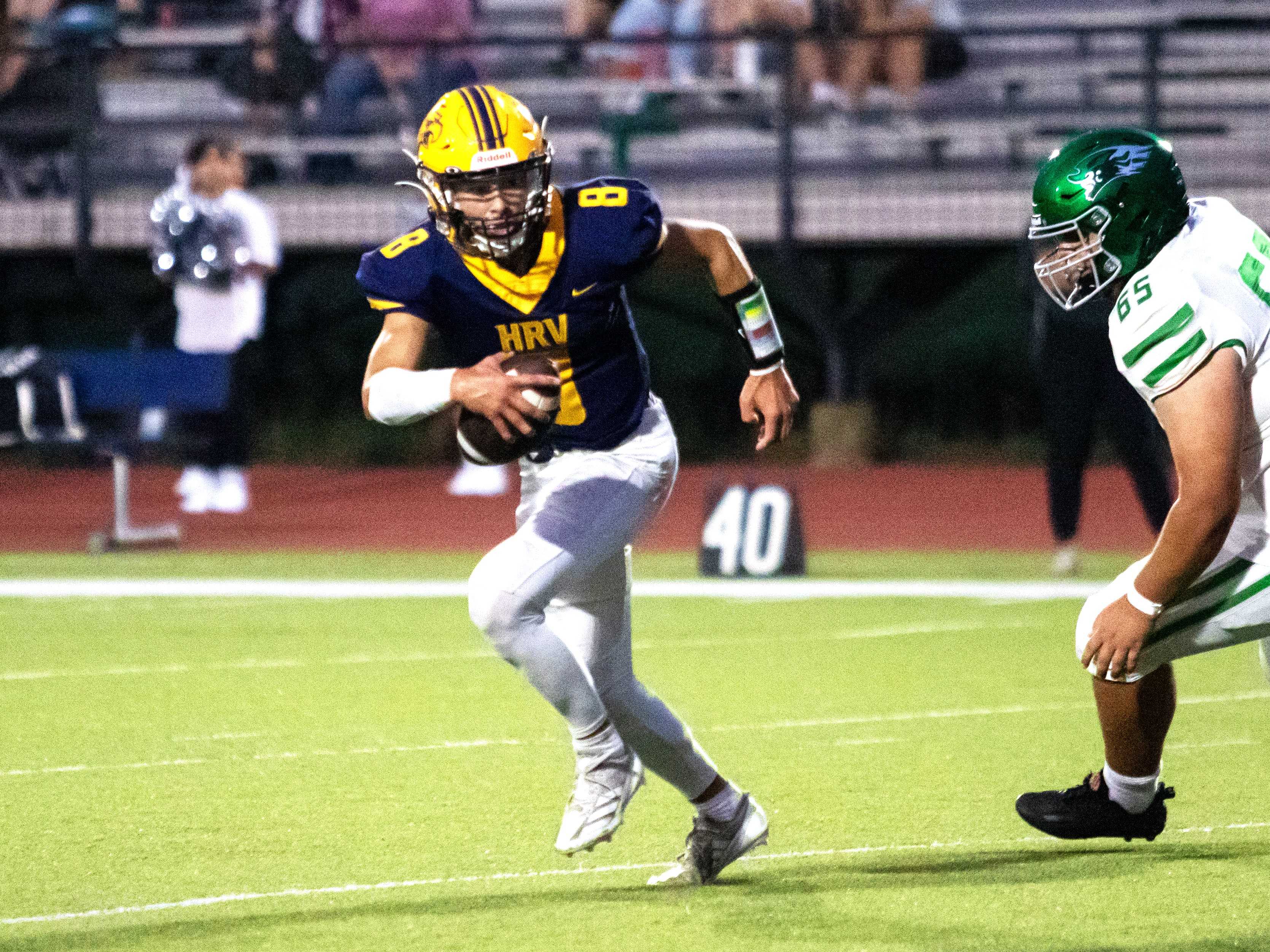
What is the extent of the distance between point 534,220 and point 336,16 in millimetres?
10387

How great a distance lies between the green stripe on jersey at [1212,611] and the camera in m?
4.20

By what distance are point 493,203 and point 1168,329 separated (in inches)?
56.2

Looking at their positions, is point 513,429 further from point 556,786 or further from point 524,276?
point 556,786

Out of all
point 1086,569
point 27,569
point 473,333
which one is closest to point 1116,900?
point 473,333

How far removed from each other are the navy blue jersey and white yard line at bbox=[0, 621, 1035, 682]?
3.22 m

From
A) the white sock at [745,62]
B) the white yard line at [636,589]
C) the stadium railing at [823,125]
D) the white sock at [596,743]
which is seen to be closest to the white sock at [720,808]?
the white sock at [596,743]

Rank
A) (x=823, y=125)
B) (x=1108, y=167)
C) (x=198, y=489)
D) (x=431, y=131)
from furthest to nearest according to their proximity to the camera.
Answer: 1. (x=823, y=125)
2. (x=198, y=489)
3. (x=431, y=131)
4. (x=1108, y=167)

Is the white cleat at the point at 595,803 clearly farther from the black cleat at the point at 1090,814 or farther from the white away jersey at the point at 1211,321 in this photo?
the white away jersey at the point at 1211,321

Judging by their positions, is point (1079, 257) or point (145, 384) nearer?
point (1079, 257)

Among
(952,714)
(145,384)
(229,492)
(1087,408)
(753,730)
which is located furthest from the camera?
(229,492)

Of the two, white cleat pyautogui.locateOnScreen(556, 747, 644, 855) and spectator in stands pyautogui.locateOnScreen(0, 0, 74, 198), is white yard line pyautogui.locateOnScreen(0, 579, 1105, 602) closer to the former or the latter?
white cleat pyautogui.locateOnScreen(556, 747, 644, 855)

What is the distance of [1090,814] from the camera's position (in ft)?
15.1

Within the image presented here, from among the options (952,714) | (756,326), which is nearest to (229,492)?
(952,714)

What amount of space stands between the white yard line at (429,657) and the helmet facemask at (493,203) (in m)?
3.44
